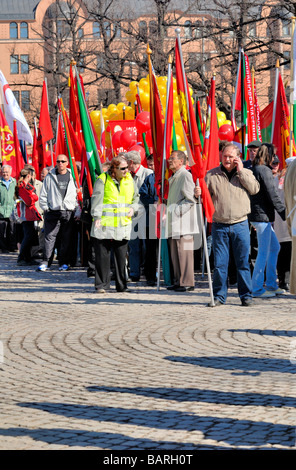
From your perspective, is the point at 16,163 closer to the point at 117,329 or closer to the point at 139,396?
the point at 117,329

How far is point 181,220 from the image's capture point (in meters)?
12.2

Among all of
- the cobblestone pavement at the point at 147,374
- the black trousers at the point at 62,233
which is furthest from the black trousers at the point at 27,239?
the cobblestone pavement at the point at 147,374

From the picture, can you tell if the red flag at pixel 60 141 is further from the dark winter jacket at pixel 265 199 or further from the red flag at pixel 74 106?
the dark winter jacket at pixel 265 199

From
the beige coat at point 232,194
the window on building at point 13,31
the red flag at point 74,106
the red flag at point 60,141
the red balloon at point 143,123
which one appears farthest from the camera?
the window on building at point 13,31

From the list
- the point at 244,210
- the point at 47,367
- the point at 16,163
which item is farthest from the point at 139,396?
the point at 16,163

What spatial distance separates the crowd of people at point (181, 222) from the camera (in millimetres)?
10711

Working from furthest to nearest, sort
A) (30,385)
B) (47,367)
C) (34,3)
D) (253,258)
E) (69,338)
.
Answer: (34,3)
(253,258)
(69,338)
(47,367)
(30,385)

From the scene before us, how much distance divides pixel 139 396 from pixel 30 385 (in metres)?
0.90

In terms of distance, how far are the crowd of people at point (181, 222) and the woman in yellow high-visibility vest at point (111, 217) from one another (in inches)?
0.5

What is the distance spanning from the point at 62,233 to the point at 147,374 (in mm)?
9492

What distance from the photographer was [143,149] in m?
19.0

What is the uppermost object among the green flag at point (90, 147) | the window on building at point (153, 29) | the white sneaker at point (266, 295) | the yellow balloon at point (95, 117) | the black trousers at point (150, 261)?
the window on building at point (153, 29)

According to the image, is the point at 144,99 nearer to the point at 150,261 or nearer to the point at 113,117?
the point at 113,117

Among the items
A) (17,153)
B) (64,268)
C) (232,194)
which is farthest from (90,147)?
(17,153)
